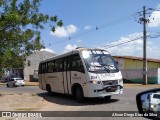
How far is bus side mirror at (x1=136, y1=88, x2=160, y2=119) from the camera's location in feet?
16.3

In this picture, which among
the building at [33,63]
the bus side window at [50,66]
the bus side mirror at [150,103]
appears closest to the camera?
the bus side mirror at [150,103]

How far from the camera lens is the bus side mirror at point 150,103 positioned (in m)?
4.98

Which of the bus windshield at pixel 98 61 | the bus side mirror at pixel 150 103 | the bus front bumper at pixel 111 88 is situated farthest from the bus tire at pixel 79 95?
the bus side mirror at pixel 150 103

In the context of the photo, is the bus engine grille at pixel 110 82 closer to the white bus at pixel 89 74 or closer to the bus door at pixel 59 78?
the white bus at pixel 89 74

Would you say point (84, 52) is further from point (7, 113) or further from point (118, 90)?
point (7, 113)

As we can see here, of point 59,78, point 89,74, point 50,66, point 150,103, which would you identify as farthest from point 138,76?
point 150,103

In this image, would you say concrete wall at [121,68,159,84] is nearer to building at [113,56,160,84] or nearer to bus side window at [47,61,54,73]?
building at [113,56,160,84]

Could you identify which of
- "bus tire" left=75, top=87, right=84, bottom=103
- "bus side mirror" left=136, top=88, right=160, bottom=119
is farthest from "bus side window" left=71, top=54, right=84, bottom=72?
"bus side mirror" left=136, top=88, right=160, bottom=119

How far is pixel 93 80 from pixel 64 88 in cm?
385

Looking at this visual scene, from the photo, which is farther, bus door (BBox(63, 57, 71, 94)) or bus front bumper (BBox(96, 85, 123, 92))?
bus door (BBox(63, 57, 71, 94))

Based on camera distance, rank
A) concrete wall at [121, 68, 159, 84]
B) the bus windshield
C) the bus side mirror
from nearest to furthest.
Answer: the bus side mirror, the bus windshield, concrete wall at [121, 68, 159, 84]

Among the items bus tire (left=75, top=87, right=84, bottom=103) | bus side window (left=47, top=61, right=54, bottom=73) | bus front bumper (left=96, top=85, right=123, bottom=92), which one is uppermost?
bus side window (left=47, top=61, right=54, bottom=73)

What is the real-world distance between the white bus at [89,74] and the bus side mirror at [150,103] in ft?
37.5

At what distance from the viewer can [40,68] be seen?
26.1m
